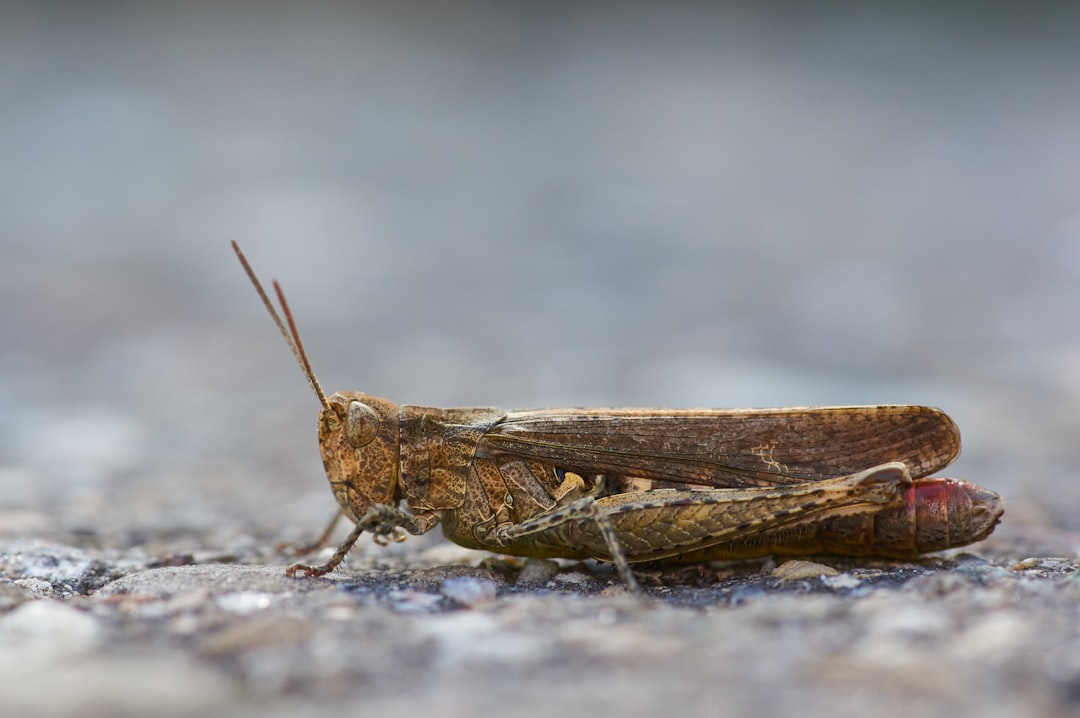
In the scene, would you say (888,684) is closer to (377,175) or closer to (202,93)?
(377,175)

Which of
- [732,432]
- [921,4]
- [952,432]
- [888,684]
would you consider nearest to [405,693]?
[888,684]

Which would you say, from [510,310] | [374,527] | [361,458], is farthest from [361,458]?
[510,310]

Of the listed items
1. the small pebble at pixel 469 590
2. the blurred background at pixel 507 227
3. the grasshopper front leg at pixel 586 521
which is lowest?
the small pebble at pixel 469 590

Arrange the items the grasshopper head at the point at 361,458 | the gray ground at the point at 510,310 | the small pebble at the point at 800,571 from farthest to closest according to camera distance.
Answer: the grasshopper head at the point at 361,458
the small pebble at the point at 800,571
the gray ground at the point at 510,310

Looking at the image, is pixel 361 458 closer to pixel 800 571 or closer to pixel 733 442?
pixel 733 442

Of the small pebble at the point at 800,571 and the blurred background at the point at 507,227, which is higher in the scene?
the blurred background at the point at 507,227

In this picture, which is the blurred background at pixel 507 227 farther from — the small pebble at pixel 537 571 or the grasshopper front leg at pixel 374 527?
the small pebble at pixel 537 571

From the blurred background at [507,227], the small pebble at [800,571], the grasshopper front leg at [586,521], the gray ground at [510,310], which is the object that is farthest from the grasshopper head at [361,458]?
the small pebble at [800,571]

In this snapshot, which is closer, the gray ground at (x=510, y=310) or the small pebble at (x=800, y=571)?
the gray ground at (x=510, y=310)
